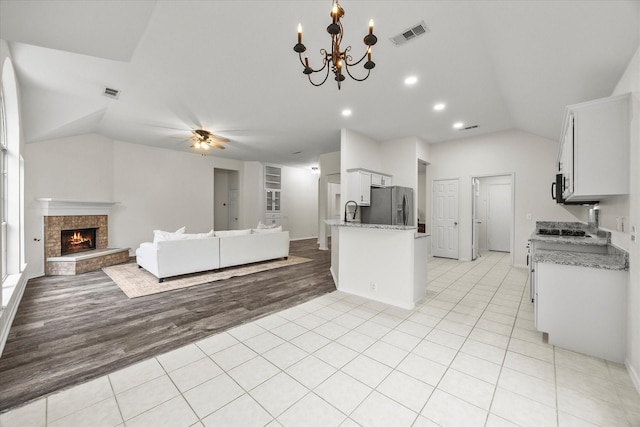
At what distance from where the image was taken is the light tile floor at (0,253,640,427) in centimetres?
A: 154

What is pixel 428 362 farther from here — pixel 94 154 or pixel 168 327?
pixel 94 154

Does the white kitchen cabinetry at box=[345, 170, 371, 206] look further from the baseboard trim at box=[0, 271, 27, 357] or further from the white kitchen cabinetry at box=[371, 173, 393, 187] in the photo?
the baseboard trim at box=[0, 271, 27, 357]

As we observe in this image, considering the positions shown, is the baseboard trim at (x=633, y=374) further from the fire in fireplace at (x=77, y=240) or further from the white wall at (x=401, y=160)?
the fire in fireplace at (x=77, y=240)

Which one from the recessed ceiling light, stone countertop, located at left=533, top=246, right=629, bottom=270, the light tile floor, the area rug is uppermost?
the recessed ceiling light

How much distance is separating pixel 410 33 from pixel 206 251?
4526 mm

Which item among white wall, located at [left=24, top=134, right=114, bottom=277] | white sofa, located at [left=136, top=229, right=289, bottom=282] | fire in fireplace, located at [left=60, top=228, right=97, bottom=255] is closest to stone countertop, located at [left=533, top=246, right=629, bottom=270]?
white sofa, located at [left=136, top=229, right=289, bottom=282]

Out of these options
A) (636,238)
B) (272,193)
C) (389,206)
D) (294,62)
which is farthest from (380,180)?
(272,193)

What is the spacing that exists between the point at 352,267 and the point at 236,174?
6.87 meters

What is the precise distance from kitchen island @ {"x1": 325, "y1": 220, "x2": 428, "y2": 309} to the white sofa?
2.32 m

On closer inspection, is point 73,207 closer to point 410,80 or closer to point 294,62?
point 294,62

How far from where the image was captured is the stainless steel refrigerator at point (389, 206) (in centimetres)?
536

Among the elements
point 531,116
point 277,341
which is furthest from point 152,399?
point 531,116

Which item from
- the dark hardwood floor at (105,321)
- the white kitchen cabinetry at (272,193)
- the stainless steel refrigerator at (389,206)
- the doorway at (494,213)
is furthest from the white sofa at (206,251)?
the doorway at (494,213)

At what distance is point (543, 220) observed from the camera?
5.16 meters
